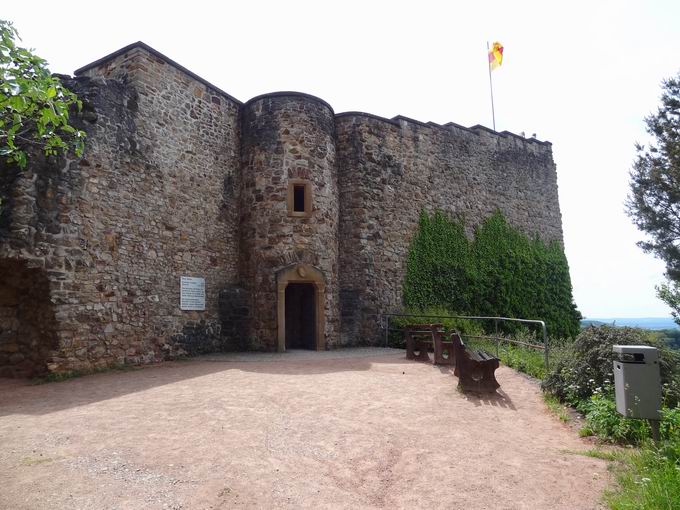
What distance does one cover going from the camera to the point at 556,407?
5.16 meters

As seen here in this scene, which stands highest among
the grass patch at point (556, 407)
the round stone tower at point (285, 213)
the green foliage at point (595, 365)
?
the round stone tower at point (285, 213)

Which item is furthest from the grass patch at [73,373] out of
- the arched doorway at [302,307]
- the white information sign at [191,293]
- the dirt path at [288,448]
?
the arched doorway at [302,307]

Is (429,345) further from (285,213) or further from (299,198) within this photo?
(299,198)

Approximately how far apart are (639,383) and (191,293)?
8.90 m

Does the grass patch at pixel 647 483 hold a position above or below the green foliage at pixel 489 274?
below

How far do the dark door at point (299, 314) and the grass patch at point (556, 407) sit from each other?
7.97 m

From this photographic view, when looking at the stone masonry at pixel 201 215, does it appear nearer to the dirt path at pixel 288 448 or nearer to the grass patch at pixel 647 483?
the dirt path at pixel 288 448

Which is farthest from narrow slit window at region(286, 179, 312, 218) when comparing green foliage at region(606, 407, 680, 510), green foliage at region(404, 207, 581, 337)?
green foliage at region(606, 407, 680, 510)

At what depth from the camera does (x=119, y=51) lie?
9.83 metres

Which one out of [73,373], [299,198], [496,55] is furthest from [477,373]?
[496,55]

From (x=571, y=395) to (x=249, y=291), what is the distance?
8.10 metres

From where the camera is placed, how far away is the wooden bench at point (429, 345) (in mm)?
8578

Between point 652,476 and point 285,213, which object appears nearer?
point 652,476

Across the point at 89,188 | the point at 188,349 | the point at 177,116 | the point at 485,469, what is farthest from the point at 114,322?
the point at 485,469
